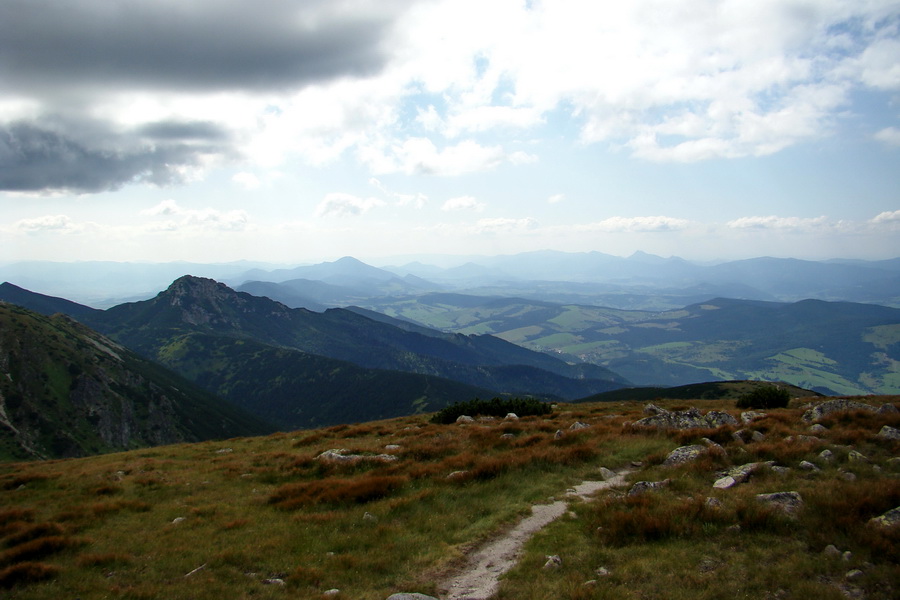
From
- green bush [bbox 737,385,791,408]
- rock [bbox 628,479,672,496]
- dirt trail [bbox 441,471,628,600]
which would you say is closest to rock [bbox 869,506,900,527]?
rock [bbox 628,479,672,496]

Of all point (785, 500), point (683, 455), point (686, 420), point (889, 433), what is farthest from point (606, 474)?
point (889, 433)

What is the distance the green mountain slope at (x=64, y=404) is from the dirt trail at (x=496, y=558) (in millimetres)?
170398

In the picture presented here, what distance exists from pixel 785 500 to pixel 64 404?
725ft

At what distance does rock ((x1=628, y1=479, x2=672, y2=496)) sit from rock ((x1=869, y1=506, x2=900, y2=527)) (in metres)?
5.21

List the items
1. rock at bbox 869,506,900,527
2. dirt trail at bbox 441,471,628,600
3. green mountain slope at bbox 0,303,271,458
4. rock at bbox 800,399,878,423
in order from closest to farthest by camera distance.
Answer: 1. rock at bbox 869,506,900,527
2. dirt trail at bbox 441,471,628,600
3. rock at bbox 800,399,878,423
4. green mountain slope at bbox 0,303,271,458

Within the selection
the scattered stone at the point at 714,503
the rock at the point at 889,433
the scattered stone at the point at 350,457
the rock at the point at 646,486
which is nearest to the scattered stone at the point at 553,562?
the scattered stone at the point at 714,503

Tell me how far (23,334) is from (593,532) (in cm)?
A: 24062

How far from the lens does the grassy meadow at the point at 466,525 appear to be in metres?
9.37

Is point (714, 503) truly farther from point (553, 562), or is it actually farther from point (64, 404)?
point (64, 404)

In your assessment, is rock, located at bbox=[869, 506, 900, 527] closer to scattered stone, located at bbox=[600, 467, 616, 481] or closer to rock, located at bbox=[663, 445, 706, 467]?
rock, located at bbox=[663, 445, 706, 467]

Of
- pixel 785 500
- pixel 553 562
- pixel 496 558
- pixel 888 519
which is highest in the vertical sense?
pixel 888 519

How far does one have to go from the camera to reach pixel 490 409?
3572 centimetres

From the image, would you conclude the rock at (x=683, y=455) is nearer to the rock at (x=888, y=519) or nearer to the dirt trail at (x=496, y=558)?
the dirt trail at (x=496, y=558)

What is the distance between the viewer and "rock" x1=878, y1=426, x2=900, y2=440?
1673cm
